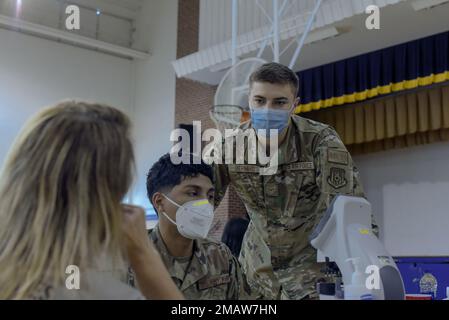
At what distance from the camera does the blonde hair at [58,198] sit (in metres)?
0.88

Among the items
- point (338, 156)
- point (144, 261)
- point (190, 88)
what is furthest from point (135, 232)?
point (190, 88)

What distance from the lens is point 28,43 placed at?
10156mm

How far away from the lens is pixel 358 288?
1.15 metres

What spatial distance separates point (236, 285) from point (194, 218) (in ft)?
0.86

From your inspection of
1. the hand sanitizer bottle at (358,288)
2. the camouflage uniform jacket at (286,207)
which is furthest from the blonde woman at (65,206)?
the camouflage uniform jacket at (286,207)

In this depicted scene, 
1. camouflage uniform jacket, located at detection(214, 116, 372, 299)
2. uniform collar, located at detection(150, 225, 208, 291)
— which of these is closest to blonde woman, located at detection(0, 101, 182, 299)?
uniform collar, located at detection(150, 225, 208, 291)

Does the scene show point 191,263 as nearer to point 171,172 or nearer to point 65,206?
point 171,172

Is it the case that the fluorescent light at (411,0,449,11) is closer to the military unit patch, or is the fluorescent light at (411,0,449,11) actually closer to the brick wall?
the brick wall

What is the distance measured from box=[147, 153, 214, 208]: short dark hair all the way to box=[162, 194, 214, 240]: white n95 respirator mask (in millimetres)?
76

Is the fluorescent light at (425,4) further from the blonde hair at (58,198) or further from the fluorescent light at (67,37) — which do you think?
the fluorescent light at (67,37)

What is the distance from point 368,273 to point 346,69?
6.65 m

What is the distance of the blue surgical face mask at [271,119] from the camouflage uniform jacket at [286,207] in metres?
0.05
